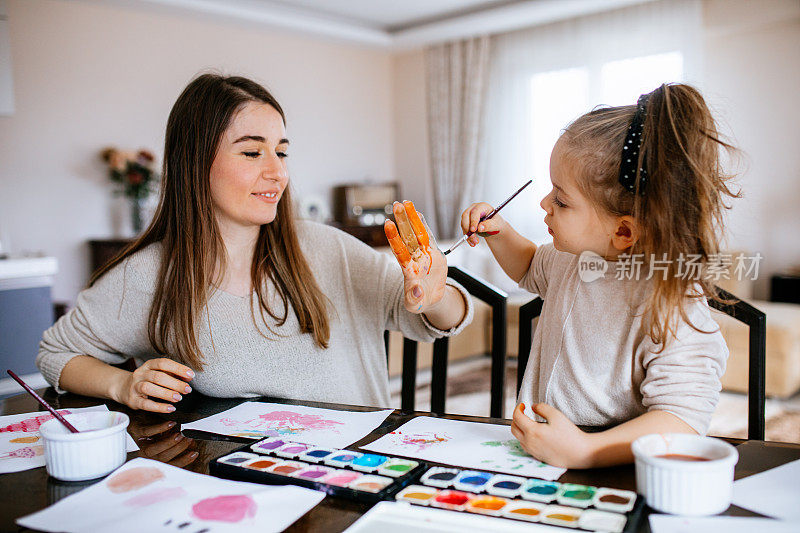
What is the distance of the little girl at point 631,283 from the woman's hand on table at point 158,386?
2.05 ft

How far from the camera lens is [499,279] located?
5117 millimetres

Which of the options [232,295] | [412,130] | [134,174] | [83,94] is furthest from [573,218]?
[412,130]

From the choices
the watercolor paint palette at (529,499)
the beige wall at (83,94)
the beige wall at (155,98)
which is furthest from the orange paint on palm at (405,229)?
the beige wall at (83,94)

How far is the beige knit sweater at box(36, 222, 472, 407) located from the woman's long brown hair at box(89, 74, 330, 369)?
3 cm

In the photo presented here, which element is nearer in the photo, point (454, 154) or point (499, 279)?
point (499, 279)

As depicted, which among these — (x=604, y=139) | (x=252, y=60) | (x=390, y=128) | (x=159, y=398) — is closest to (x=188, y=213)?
(x=159, y=398)

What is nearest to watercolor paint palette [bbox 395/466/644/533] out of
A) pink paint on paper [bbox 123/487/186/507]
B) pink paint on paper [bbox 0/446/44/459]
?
pink paint on paper [bbox 123/487/186/507]

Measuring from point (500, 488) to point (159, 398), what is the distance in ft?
2.34

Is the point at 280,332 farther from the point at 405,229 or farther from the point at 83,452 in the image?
the point at 83,452

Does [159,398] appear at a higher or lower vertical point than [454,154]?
lower

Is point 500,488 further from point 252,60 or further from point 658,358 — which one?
point 252,60

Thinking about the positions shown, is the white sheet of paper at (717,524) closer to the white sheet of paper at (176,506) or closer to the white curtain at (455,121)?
the white sheet of paper at (176,506)

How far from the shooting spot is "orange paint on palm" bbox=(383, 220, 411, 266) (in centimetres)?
104

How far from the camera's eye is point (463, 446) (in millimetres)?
951
